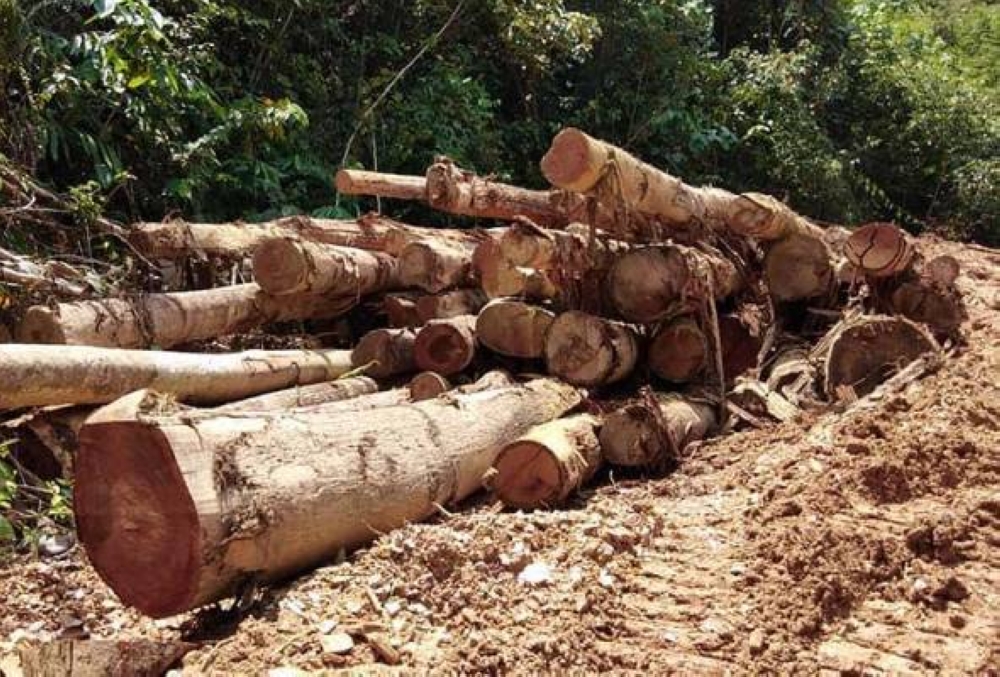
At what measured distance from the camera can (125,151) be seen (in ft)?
27.6

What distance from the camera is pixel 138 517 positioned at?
2680mm

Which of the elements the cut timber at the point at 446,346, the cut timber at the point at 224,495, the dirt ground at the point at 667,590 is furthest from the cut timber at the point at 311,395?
the cut timber at the point at 224,495

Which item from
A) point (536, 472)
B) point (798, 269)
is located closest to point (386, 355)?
point (536, 472)

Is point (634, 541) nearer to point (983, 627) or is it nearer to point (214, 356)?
point (983, 627)

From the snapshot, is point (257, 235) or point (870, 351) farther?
point (257, 235)

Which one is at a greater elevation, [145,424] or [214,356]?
[145,424]

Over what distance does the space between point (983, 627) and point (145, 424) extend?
97.9 inches

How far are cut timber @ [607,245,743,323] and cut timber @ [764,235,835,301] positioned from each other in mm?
1135

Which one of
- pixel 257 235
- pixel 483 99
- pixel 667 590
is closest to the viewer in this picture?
pixel 667 590

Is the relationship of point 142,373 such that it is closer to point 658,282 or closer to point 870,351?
point 658,282

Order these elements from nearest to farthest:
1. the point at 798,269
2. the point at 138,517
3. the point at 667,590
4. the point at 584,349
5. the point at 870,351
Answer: the point at 138,517 < the point at 667,590 < the point at 584,349 < the point at 870,351 < the point at 798,269

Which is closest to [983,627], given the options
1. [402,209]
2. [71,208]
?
[71,208]

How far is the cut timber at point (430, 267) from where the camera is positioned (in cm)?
674

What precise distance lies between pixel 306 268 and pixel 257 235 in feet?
3.61
